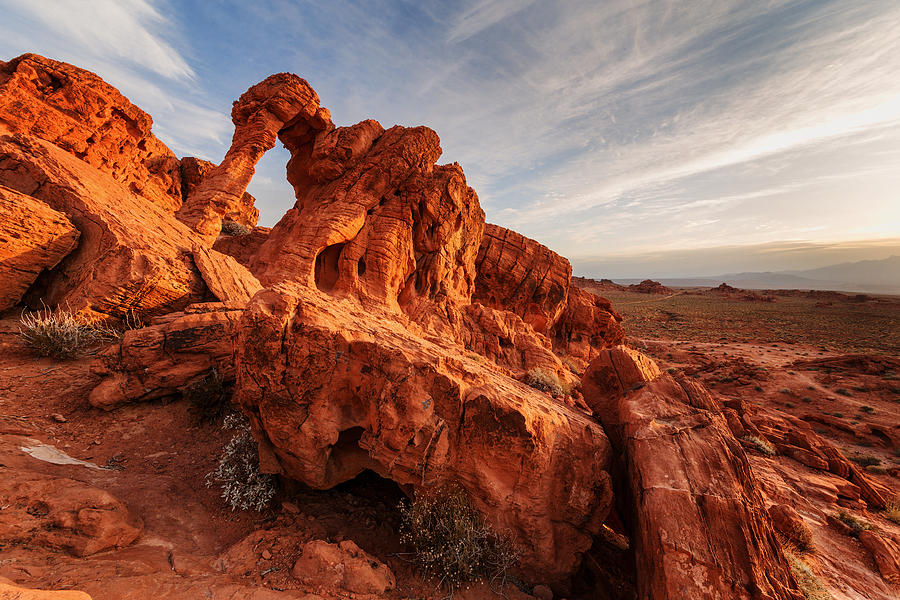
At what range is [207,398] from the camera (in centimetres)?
707

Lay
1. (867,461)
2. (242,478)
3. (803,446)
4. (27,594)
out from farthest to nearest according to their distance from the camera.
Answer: (867,461) < (803,446) < (242,478) < (27,594)

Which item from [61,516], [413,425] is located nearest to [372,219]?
[413,425]

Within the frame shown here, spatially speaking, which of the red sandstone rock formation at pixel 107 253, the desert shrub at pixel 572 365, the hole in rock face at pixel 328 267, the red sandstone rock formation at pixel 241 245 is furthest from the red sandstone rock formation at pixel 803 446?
the red sandstone rock formation at pixel 241 245

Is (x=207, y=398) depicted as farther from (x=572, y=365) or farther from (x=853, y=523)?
(x=572, y=365)

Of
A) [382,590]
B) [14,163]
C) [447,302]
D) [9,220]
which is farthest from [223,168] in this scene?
[382,590]

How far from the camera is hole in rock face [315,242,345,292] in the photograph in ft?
47.8

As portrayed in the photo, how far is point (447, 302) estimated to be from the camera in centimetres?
1625

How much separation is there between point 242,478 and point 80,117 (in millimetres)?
24874

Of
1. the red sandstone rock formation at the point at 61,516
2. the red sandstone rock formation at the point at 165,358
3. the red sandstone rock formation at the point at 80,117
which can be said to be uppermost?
the red sandstone rock formation at the point at 80,117

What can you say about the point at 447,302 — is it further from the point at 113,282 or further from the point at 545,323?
the point at 113,282

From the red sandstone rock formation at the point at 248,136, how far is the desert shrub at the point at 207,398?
9926 mm

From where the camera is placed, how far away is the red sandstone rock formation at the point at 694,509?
3.87 meters

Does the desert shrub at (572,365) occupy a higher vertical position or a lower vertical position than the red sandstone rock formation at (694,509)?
lower

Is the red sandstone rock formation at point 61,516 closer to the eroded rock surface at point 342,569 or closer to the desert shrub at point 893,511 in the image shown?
the eroded rock surface at point 342,569
